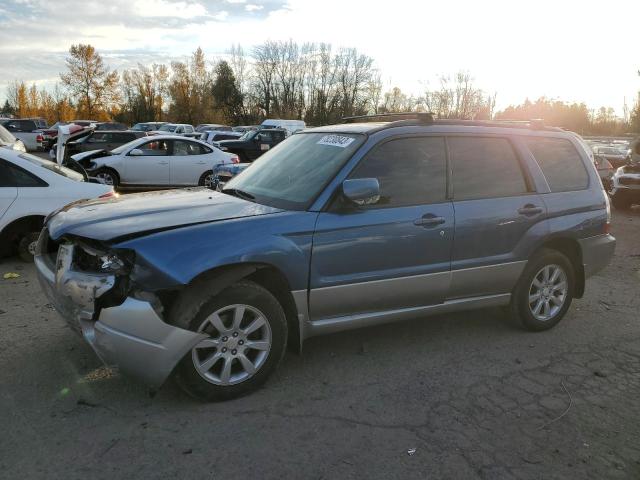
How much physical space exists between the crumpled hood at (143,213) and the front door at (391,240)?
0.51 m

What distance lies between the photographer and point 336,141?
4266 mm

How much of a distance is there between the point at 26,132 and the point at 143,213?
28539 millimetres

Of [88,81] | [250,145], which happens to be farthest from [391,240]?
[88,81]

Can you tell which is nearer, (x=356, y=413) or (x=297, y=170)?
(x=356, y=413)

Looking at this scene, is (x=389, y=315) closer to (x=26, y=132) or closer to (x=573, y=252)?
(x=573, y=252)

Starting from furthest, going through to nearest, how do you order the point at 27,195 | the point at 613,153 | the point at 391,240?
the point at 613,153 → the point at 27,195 → the point at 391,240

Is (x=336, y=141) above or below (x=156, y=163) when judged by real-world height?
above

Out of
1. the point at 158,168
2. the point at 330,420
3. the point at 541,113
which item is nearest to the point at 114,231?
the point at 330,420

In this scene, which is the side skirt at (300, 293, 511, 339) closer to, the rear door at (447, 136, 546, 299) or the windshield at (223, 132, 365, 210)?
the rear door at (447, 136, 546, 299)

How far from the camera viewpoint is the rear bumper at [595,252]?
16.7ft

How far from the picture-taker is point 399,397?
143 inches

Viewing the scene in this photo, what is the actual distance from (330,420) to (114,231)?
1787 mm

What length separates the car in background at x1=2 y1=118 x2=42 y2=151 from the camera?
27484mm

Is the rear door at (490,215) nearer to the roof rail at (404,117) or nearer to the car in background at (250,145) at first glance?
the roof rail at (404,117)
